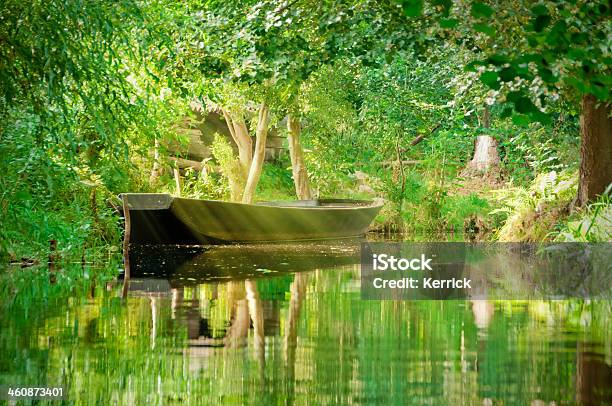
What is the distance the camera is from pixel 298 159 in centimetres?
2041

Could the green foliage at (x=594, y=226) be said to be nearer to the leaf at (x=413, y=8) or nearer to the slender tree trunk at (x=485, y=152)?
the leaf at (x=413, y=8)

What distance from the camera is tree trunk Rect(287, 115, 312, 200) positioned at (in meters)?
20.3

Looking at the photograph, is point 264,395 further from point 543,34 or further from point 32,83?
point 32,83

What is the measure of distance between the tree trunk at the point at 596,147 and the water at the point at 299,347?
457 cm

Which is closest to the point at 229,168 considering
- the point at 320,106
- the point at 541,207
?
the point at 320,106

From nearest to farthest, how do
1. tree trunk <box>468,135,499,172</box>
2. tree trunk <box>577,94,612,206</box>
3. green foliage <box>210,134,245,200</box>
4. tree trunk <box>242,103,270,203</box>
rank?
tree trunk <box>577,94,612,206</box>, tree trunk <box>242,103,270,203</box>, green foliage <box>210,134,245,200</box>, tree trunk <box>468,135,499,172</box>

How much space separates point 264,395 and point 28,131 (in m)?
6.12

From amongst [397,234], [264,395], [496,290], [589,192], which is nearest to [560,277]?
[496,290]

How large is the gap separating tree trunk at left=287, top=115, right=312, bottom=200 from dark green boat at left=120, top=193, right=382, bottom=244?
242 centimetres

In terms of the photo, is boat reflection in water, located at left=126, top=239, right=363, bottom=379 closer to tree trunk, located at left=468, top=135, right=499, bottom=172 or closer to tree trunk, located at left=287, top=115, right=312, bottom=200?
tree trunk, located at left=287, top=115, right=312, bottom=200

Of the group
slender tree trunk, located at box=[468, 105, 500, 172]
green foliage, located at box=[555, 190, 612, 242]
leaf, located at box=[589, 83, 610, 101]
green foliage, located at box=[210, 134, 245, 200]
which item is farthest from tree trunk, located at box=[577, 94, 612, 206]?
slender tree trunk, located at box=[468, 105, 500, 172]

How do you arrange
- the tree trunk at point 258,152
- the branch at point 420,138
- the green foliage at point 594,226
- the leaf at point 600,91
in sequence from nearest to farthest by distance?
the leaf at point 600,91 → the green foliage at point 594,226 → the tree trunk at point 258,152 → the branch at point 420,138

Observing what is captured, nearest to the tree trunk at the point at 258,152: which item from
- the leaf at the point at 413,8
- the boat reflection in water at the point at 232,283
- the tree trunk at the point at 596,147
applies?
the boat reflection in water at the point at 232,283

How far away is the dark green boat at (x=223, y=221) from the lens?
1483 centimetres
